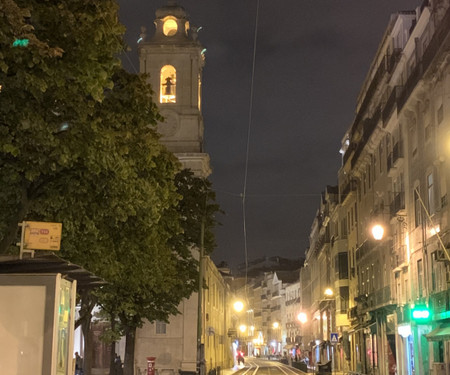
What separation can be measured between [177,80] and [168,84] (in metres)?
0.89

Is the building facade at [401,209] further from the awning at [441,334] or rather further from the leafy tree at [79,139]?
the leafy tree at [79,139]

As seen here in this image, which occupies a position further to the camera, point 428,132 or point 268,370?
point 268,370

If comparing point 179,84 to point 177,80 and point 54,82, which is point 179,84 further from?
point 54,82

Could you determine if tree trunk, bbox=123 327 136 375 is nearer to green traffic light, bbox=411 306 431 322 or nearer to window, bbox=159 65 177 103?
green traffic light, bbox=411 306 431 322

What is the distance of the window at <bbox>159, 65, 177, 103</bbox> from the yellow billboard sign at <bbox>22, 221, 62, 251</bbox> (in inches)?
1685

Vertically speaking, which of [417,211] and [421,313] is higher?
[417,211]

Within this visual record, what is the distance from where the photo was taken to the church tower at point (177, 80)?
185 feet

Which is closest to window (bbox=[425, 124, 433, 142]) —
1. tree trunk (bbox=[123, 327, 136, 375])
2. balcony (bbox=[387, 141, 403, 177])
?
balcony (bbox=[387, 141, 403, 177])

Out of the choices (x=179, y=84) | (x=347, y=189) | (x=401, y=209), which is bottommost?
(x=401, y=209)

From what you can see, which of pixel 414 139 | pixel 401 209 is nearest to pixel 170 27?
pixel 401 209

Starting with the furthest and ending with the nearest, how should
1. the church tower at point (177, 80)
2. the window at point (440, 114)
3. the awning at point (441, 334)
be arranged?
the church tower at point (177, 80) → the window at point (440, 114) → the awning at point (441, 334)

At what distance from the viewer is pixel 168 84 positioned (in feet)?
189

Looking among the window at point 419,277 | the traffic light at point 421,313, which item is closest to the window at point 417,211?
the window at point 419,277

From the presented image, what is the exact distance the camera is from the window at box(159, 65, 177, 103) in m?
57.0
